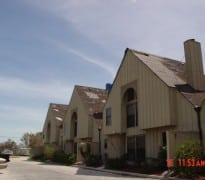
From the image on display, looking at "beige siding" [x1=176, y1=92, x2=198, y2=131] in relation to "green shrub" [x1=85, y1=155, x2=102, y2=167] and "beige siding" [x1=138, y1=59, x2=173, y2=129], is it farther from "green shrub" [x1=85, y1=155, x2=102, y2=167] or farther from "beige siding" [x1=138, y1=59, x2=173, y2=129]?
"green shrub" [x1=85, y1=155, x2=102, y2=167]

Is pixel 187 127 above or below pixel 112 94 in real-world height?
below

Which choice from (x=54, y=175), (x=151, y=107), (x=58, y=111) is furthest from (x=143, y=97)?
(x=58, y=111)

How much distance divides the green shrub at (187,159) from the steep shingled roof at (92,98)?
20.1 meters

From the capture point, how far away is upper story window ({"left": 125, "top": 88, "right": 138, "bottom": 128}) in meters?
27.8

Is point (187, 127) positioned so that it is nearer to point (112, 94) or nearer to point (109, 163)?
point (109, 163)

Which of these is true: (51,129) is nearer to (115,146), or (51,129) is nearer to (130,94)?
(115,146)

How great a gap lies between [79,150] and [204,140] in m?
17.3

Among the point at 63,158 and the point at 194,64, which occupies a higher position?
the point at 194,64

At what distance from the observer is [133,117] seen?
28062 millimetres

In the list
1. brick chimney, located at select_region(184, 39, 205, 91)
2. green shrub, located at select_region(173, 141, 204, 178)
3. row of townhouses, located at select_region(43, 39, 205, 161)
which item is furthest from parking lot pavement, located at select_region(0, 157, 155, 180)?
brick chimney, located at select_region(184, 39, 205, 91)

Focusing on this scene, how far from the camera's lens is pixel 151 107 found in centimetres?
2433

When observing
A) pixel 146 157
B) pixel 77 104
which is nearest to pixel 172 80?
pixel 146 157

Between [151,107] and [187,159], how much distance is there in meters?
7.02

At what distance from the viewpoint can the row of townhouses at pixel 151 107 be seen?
21734 mm
